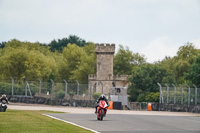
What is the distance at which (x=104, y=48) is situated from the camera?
106 m

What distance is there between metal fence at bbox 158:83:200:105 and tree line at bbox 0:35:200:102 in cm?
2949

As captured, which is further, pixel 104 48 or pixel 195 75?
pixel 104 48

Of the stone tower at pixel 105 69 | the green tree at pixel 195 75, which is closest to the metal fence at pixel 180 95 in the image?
the green tree at pixel 195 75

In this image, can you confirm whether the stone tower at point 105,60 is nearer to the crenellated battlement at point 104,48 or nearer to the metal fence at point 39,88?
the crenellated battlement at point 104,48

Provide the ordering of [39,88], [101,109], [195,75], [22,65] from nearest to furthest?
[101,109]
[39,88]
[195,75]
[22,65]

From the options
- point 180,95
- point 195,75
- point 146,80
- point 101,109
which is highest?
point 195,75

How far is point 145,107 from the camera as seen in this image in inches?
2270

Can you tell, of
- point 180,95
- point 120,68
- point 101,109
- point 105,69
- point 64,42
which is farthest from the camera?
point 64,42

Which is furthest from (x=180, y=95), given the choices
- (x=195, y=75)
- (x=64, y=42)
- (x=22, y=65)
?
(x=64, y=42)

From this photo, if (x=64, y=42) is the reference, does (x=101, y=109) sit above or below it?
below

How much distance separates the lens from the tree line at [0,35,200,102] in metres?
88.6

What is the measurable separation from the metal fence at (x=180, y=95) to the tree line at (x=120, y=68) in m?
29.5

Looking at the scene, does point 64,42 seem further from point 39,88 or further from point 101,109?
point 101,109

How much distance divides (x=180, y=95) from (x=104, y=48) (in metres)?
56.7
